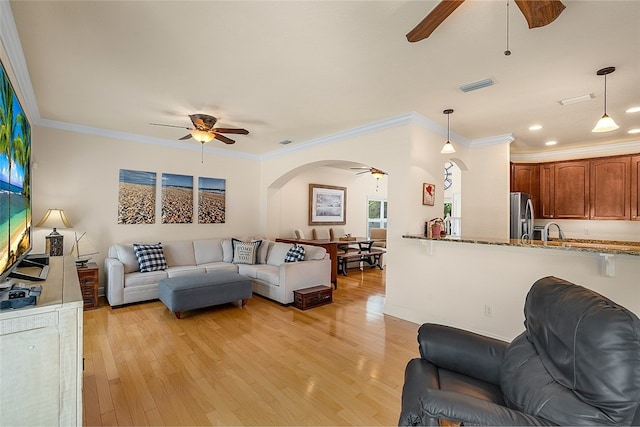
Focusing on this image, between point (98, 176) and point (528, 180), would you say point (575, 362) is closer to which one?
point (528, 180)

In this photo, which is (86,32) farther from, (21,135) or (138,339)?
(138,339)

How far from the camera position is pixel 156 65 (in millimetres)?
2691

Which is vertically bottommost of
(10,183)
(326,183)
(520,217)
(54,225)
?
(54,225)

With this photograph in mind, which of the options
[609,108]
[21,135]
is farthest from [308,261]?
[609,108]

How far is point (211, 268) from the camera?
5.01 m

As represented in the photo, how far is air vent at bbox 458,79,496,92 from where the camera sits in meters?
2.91

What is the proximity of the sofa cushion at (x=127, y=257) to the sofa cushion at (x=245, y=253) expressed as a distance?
60.5 inches

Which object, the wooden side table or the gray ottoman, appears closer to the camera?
the gray ottoman

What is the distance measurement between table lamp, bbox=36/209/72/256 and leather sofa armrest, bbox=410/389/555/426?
4.98 m

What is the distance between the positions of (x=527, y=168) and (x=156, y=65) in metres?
6.23

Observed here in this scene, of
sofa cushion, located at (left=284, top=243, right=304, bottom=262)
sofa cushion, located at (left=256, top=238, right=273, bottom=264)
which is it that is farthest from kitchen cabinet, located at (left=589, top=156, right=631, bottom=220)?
sofa cushion, located at (left=256, top=238, right=273, bottom=264)

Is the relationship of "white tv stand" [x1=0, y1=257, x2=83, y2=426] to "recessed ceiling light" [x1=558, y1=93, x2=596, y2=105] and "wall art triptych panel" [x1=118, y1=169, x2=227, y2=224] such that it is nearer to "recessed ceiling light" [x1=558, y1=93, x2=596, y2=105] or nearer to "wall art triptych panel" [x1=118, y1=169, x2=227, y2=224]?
"wall art triptych panel" [x1=118, y1=169, x2=227, y2=224]

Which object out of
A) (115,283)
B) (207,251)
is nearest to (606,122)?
(207,251)

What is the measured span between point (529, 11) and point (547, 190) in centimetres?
529
